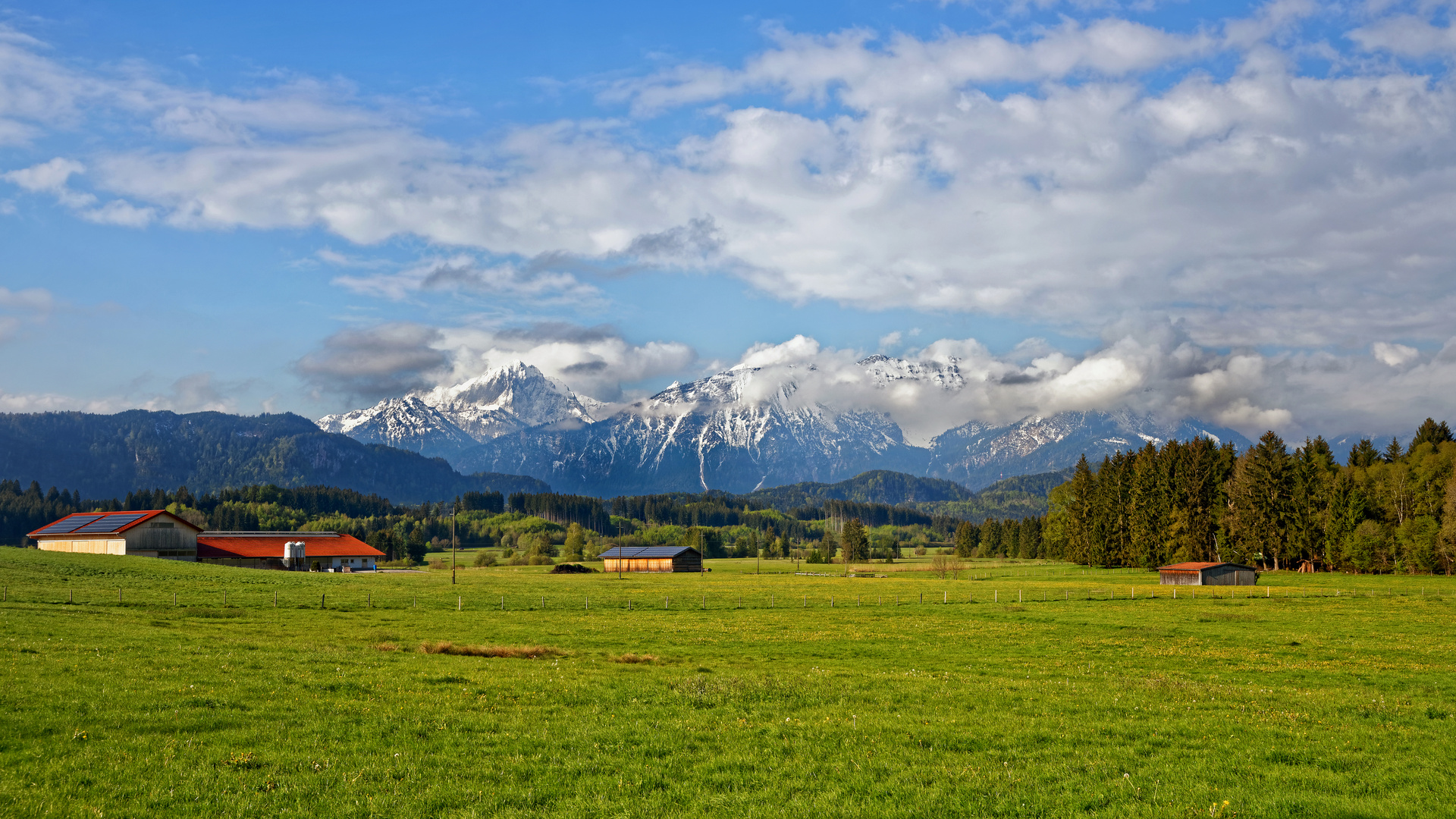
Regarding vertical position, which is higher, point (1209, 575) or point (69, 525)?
point (69, 525)

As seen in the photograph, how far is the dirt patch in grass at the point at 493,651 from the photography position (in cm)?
3691

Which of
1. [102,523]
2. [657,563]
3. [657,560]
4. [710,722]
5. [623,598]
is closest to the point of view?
[710,722]

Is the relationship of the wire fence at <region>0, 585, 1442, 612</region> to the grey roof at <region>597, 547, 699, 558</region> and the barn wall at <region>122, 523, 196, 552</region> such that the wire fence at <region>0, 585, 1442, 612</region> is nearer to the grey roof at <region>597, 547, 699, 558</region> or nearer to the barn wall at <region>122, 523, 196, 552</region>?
the barn wall at <region>122, 523, 196, 552</region>

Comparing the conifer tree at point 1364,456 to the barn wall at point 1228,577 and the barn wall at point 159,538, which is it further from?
the barn wall at point 159,538

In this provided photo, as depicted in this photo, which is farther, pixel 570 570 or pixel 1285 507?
pixel 570 570

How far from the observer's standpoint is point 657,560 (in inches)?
6949

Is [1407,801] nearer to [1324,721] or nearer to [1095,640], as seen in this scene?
[1324,721]

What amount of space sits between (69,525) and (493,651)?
127406 millimetres

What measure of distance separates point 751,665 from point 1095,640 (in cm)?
2216

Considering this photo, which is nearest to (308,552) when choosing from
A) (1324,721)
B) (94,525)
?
→ (94,525)

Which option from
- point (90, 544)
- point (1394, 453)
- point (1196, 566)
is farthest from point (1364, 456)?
point (90, 544)

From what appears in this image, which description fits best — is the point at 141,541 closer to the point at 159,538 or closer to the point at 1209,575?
the point at 159,538

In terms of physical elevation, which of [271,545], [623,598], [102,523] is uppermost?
[102,523]

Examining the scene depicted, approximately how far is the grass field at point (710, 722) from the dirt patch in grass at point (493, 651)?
1.54ft
